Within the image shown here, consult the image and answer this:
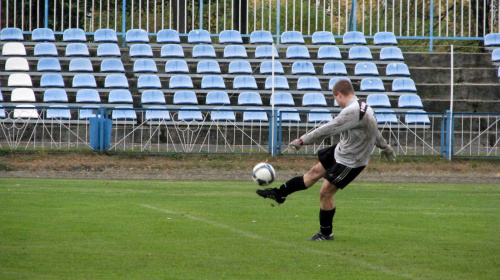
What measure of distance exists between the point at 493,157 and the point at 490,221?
10.2 m

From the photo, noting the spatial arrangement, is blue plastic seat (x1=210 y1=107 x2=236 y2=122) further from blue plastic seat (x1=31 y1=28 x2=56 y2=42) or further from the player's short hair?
the player's short hair

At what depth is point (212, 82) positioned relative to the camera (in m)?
24.1

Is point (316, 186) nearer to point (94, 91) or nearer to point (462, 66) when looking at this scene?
point (94, 91)

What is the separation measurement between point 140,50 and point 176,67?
1.70m

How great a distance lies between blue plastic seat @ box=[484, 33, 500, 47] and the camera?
2700cm

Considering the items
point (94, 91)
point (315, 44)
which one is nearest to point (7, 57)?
point (94, 91)

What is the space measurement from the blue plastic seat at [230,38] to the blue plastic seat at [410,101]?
6363 millimetres

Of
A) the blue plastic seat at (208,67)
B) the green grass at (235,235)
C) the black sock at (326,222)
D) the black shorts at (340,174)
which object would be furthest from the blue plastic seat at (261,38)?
the black sock at (326,222)

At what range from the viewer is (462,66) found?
2655 cm

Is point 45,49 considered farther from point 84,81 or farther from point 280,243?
point 280,243

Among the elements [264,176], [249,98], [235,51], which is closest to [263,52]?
[235,51]

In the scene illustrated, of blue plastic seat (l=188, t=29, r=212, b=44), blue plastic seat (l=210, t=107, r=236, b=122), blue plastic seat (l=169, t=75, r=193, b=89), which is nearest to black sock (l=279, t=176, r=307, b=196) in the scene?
blue plastic seat (l=210, t=107, r=236, b=122)

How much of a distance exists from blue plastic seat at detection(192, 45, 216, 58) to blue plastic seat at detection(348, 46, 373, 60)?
186 inches

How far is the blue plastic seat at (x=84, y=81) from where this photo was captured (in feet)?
79.0
